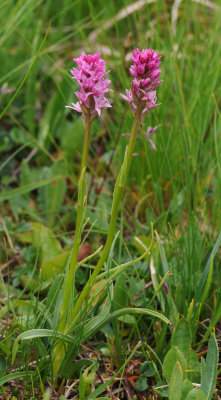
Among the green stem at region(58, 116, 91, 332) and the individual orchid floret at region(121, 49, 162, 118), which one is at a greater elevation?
the individual orchid floret at region(121, 49, 162, 118)

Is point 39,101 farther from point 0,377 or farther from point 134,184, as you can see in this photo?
point 0,377

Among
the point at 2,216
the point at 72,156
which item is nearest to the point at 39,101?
the point at 72,156

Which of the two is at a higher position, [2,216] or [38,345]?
[2,216]

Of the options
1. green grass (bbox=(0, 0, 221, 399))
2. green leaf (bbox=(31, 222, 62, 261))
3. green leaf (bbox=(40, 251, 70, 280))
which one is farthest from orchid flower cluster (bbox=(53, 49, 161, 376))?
green leaf (bbox=(31, 222, 62, 261))

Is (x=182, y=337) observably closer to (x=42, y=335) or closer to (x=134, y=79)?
(x=42, y=335)

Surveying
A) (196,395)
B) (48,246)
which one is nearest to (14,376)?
(196,395)

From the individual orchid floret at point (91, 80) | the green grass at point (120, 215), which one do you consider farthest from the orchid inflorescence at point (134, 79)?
the green grass at point (120, 215)

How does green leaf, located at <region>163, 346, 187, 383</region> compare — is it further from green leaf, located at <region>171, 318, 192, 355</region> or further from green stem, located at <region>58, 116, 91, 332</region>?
green stem, located at <region>58, 116, 91, 332</region>
